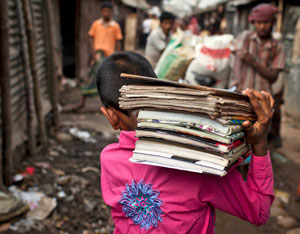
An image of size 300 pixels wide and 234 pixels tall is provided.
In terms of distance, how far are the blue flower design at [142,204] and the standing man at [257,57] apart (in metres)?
3.03

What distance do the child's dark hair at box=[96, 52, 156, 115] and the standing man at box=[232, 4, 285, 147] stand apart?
9.22ft

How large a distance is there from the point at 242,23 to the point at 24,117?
34.6 ft

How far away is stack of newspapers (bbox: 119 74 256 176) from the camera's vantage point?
972 mm

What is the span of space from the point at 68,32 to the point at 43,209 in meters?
8.79

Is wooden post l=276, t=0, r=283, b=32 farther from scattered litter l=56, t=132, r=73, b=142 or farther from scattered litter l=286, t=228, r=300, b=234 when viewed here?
scattered litter l=286, t=228, r=300, b=234

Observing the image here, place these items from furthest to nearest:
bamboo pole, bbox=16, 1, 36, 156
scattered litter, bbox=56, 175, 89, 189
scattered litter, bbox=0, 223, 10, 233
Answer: bamboo pole, bbox=16, 1, 36, 156 < scattered litter, bbox=56, 175, 89, 189 < scattered litter, bbox=0, 223, 10, 233

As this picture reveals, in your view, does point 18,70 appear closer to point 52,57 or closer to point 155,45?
point 52,57

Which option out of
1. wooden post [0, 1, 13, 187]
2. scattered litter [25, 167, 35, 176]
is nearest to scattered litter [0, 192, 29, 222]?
wooden post [0, 1, 13, 187]

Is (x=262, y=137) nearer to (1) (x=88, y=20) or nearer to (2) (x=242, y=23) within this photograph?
(1) (x=88, y=20)

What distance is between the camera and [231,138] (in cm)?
97

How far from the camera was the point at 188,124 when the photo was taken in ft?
3.31

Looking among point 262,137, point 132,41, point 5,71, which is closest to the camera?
point 262,137

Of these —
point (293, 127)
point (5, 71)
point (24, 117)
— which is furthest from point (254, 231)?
point (293, 127)

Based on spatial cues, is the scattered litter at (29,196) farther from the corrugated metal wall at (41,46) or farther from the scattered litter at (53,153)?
the corrugated metal wall at (41,46)
